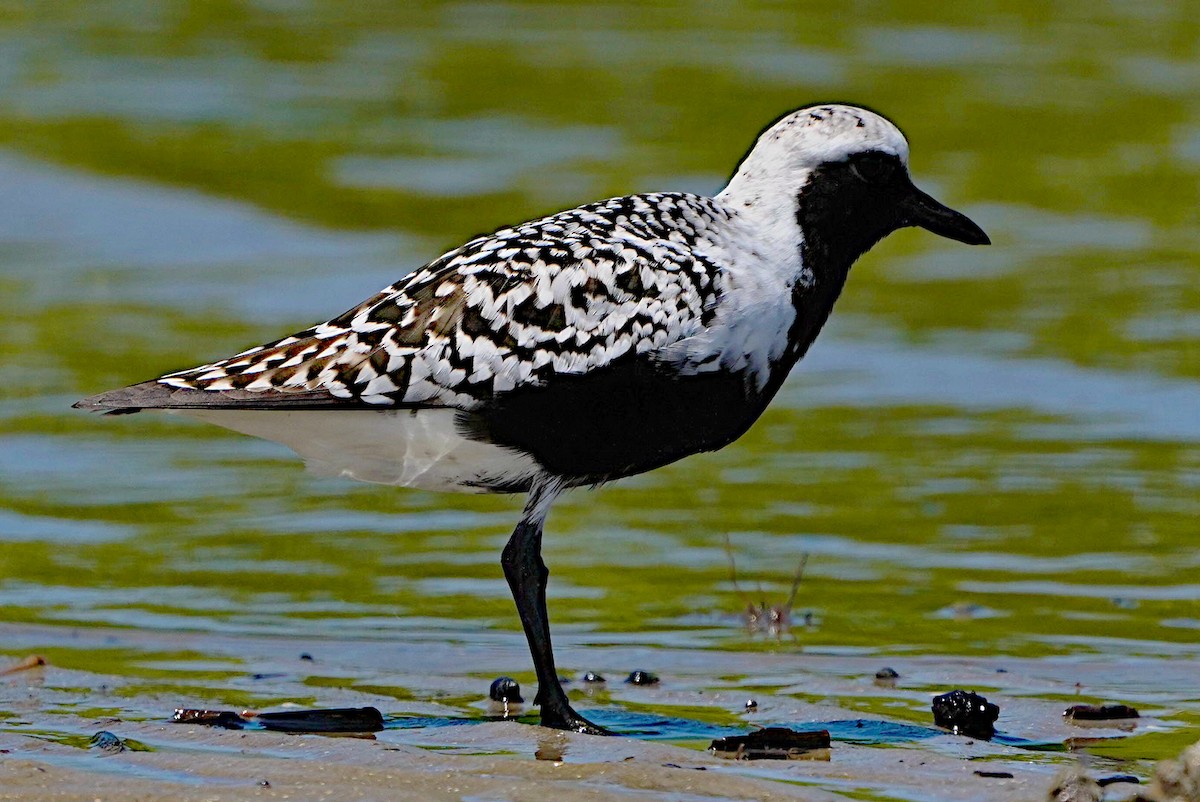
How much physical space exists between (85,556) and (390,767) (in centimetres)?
430

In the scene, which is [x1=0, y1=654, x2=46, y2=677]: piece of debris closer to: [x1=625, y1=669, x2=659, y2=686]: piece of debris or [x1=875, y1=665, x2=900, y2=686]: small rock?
[x1=625, y1=669, x2=659, y2=686]: piece of debris

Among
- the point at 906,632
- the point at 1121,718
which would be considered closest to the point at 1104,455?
the point at 906,632

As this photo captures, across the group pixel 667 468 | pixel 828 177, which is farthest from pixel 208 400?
pixel 667 468

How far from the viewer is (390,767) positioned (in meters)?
6.76

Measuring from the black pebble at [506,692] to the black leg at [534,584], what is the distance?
0.37ft

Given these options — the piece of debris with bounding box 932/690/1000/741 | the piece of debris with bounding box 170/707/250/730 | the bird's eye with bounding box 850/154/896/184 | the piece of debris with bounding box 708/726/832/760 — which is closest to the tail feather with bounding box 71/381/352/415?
the piece of debris with bounding box 170/707/250/730

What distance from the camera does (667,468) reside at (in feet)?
41.1

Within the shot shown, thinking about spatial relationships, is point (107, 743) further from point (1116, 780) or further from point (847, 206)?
point (847, 206)

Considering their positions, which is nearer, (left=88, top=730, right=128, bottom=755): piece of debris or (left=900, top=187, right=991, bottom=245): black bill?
(left=88, top=730, right=128, bottom=755): piece of debris

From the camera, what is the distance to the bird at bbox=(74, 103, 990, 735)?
7.76 metres

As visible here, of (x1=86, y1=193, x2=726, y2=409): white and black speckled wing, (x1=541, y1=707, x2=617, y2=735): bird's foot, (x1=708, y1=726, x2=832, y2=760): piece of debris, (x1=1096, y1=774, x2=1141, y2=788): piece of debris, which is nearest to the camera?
(x1=1096, y1=774, x2=1141, y2=788): piece of debris

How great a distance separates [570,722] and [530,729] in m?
0.22

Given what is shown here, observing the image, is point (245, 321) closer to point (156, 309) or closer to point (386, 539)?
point (156, 309)

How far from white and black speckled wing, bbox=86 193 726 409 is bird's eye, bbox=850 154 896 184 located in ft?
2.94
